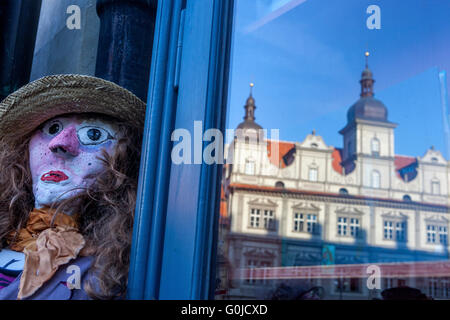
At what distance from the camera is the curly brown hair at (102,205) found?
4.08ft

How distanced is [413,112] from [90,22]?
6.18ft

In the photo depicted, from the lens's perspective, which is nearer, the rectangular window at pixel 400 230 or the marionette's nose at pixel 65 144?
the rectangular window at pixel 400 230

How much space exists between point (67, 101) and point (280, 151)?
705 millimetres

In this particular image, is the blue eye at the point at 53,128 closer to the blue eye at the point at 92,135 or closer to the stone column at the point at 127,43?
the blue eye at the point at 92,135

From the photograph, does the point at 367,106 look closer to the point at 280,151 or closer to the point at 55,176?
the point at 280,151

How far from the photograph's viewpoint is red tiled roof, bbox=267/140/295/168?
1244 mm

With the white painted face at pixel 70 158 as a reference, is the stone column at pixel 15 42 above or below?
above

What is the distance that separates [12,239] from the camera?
57.1 inches

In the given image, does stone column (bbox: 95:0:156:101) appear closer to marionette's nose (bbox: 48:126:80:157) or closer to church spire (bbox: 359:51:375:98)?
marionette's nose (bbox: 48:126:80:157)

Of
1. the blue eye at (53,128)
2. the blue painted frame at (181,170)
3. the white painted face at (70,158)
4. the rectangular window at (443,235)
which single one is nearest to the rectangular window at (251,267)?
the blue painted frame at (181,170)

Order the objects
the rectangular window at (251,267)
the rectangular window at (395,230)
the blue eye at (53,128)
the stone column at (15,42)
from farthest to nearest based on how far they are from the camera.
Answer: the stone column at (15,42) → the blue eye at (53,128) → the rectangular window at (251,267) → the rectangular window at (395,230)

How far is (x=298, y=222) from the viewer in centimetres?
125

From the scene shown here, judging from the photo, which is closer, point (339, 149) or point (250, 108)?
point (339, 149)

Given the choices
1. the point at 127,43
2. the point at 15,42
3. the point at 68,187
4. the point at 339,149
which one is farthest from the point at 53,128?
the point at 15,42
